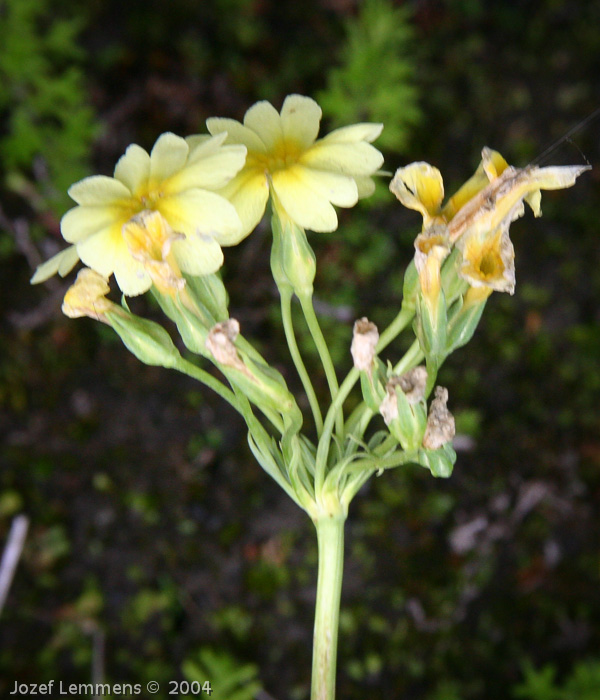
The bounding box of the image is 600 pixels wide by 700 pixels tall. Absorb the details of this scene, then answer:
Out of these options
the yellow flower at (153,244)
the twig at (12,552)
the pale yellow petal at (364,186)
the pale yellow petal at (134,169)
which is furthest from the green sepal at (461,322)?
the twig at (12,552)

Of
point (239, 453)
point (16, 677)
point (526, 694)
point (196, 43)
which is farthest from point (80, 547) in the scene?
point (196, 43)

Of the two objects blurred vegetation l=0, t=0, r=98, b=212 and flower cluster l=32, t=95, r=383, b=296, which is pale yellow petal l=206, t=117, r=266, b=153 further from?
blurred vegetation l=0, t=0, r=98, b=212

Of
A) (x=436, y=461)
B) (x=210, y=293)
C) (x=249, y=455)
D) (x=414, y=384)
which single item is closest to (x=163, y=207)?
(x=210, y=293)

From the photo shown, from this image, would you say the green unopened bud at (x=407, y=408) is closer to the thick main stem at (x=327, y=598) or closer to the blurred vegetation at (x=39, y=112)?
the thick main stem at (x=327, y=598)

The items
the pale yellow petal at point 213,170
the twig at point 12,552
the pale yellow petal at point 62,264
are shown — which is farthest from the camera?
the twig at point 12,552

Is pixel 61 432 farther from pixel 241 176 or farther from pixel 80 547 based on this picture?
pixel 241 176

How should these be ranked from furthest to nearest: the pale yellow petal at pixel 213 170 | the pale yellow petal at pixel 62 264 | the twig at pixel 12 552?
1. the twig at pixel 12 552
2. the pale yellow petal at pixel 62 264
3. the pale yellow petal at pixel 213 170

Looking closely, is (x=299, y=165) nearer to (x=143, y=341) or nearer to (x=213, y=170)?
(x=213, y=170)
